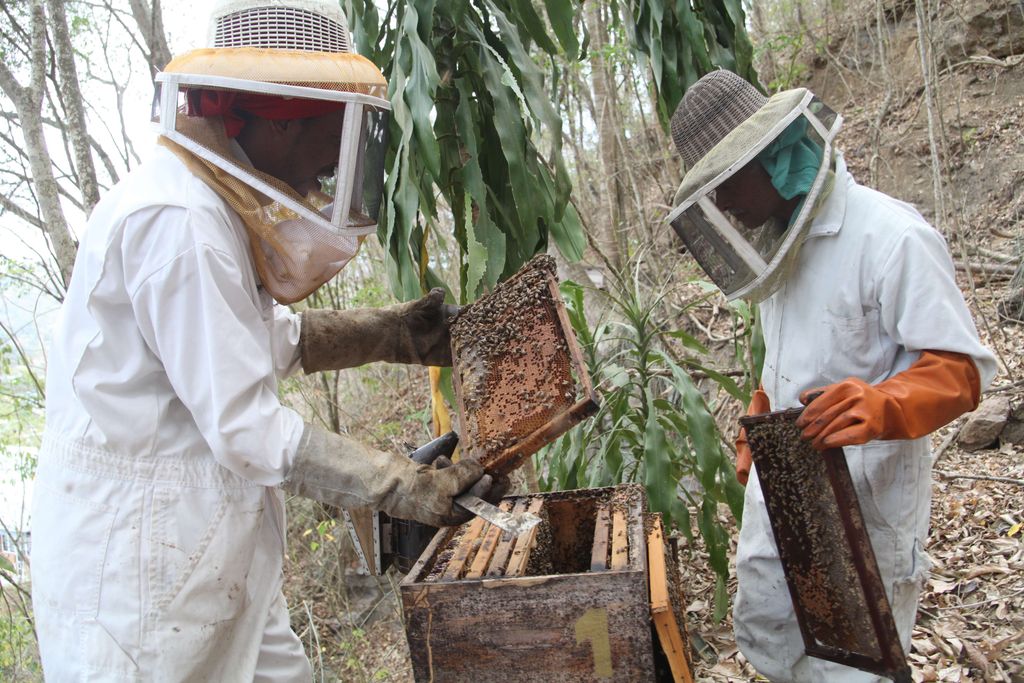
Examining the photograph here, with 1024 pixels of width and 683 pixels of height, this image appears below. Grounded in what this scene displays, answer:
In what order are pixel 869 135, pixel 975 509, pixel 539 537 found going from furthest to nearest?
pixel 869 135, pixel 975 509, pixel 539 537

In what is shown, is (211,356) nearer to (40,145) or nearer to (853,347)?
(853,347)

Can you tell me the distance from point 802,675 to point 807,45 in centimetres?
920

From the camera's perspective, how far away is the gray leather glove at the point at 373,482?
1.79m

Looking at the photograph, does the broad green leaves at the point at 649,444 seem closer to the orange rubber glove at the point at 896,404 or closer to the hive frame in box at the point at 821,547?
the hive frame in box at the point at 821,547

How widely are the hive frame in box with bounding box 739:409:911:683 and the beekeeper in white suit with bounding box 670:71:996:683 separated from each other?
4.7 inches

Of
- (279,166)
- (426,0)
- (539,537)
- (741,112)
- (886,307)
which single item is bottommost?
(539,537)

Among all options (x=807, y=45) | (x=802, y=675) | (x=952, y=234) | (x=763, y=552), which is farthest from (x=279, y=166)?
(x=807, y=45)

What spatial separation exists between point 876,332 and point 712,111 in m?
0.80

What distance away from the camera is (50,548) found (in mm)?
1802

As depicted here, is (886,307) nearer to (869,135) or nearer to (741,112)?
(741,112)

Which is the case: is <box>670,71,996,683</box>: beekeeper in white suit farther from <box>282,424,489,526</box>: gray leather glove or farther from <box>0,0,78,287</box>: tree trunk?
<box>0,0,78,287</box>: tree trunk

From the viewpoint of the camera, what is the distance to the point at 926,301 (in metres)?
1.97

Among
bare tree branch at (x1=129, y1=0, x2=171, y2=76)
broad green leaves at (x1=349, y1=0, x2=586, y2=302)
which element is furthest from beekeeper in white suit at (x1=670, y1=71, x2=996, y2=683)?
bare tree branch at (x1=129, y1=0, x2=171, y2=76)

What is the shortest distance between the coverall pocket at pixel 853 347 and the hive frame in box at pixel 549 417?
0.74m
